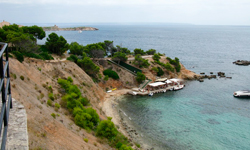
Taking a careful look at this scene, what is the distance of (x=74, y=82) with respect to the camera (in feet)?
142

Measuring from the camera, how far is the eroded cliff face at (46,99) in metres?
18.1

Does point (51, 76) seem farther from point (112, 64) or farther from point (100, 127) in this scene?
point (112, 64)

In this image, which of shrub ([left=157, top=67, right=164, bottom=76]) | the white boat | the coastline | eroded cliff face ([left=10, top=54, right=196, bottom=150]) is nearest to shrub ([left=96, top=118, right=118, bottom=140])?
eroded cliff face ([left=10, top=54, right=196, bottom=150])

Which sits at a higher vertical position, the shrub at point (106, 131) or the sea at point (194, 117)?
the shrub at point (106, 131)

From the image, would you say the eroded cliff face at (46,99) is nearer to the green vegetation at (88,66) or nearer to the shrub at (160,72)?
the green vegetation at (88,66)

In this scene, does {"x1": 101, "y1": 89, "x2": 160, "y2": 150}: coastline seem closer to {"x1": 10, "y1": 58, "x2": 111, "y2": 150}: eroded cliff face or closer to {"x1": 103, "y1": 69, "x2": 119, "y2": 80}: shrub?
{"x1": 10, "y1": 58, "x2": 111, "y2": 150}: eroded cliff face

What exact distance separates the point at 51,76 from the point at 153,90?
92.4 feet

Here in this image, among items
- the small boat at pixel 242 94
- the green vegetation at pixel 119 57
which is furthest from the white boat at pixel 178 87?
the green vegetation at pixel 119 57

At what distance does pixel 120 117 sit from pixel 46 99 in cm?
1589

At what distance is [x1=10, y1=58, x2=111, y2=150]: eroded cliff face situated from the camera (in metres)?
18.1

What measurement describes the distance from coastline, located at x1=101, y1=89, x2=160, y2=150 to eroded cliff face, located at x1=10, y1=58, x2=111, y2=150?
2.28 meters

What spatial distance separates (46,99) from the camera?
29.4 metres

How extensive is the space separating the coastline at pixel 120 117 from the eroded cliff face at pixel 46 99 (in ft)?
7.48

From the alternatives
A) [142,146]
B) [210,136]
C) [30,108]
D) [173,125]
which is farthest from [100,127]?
[210,136]
